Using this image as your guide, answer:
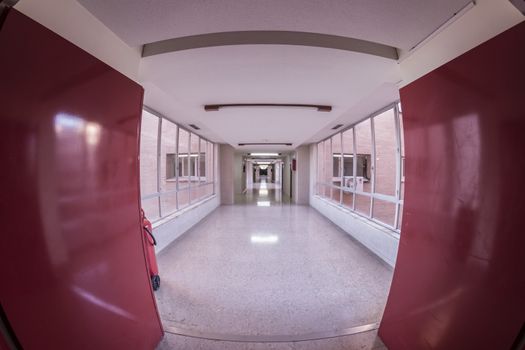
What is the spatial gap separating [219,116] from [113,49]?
250 cm

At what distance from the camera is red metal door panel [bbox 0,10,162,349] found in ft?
2.82

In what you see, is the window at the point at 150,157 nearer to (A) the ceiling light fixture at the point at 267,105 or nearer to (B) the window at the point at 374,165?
(A) the ceiling light fixture at the point at 267,105

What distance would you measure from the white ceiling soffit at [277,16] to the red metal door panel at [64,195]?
33 cm

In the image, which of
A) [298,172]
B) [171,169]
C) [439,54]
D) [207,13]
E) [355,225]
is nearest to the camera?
[207,13]

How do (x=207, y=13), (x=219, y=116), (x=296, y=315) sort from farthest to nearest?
(x=219, y=116)
(x=296, y=315)
(x=207, y=13)

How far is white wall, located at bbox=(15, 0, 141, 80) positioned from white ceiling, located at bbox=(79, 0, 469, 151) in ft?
0.22

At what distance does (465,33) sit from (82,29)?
7.69 ft

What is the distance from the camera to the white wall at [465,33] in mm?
1029

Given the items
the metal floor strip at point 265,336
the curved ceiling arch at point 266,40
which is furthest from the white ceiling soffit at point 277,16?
the metal floor strip at point 265,336

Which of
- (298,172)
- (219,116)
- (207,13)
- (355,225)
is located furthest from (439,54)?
(298,172)

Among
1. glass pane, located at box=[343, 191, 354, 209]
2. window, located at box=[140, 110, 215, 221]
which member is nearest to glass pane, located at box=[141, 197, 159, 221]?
window, located at box=[140, 110, 215, 221]

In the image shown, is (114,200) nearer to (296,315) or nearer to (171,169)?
(296,315)

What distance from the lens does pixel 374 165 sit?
454 cm

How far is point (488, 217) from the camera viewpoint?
1.07 metres
